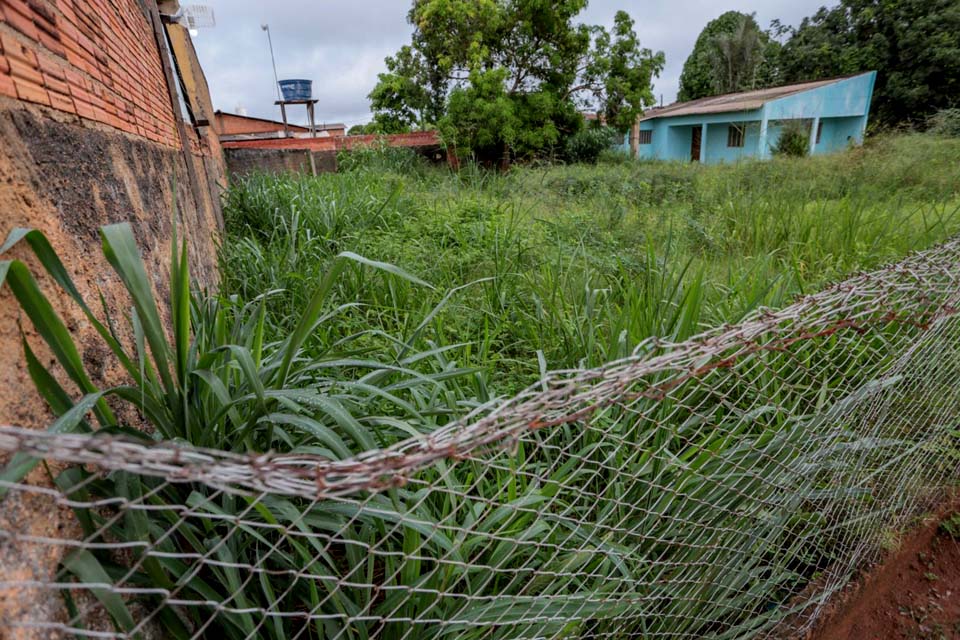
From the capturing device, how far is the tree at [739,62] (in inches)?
1073

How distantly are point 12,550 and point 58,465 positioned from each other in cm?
18

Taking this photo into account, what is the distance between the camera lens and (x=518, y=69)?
45.2ft

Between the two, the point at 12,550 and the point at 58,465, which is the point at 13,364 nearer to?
the point at 58,465

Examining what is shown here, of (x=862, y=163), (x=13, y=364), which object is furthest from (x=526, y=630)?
(x=862, y=163)

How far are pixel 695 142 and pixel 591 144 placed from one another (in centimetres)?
752

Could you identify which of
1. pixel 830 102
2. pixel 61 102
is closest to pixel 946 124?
pixel 830 102

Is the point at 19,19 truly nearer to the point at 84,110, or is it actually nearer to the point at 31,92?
the point at 31,92

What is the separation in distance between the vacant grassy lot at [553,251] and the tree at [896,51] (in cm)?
1777

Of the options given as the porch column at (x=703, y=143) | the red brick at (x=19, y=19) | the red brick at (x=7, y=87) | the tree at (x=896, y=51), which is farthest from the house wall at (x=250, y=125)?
the tree at (x=896, y=51)

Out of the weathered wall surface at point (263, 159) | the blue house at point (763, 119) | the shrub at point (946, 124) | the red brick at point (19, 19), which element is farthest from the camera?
the blue house at point (763, 119)

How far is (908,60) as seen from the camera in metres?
20.2

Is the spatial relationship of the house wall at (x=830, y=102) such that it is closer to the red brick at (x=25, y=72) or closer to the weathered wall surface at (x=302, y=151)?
the weathered wall surface at (x=302, y=151)

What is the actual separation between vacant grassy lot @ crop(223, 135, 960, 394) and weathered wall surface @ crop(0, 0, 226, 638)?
707mm

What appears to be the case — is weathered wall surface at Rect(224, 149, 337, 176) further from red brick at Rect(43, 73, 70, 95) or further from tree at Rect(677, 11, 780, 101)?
tree at Rect(677, 11, 780, 101)
